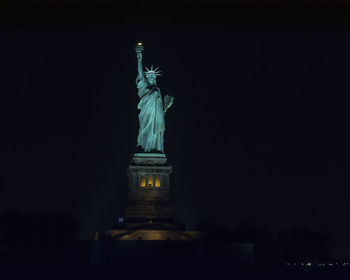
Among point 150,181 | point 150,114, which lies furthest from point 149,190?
point 150,114

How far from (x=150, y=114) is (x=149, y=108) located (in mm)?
453

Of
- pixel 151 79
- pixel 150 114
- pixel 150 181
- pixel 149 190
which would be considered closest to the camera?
pixel 149 190

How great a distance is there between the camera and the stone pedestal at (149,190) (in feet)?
121

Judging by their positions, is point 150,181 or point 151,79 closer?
point 150,181

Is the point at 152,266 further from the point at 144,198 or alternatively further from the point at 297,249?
the point at 297,249

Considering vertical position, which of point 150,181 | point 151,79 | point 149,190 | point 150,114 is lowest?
point 149,190

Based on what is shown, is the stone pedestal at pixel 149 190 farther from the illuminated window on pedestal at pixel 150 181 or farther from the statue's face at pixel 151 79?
the statue's face at pixel 151 79

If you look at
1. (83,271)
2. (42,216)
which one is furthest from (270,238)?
(83,271)

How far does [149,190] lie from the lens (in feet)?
123

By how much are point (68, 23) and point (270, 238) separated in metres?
46.9

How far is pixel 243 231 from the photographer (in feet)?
160

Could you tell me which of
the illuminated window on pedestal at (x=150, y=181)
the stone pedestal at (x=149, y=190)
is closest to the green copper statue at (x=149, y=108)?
the stone pedestal at (x=149, y=190)

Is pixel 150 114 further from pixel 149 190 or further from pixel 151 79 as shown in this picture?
pixel 149 190

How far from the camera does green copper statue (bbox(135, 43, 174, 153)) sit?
131ft
